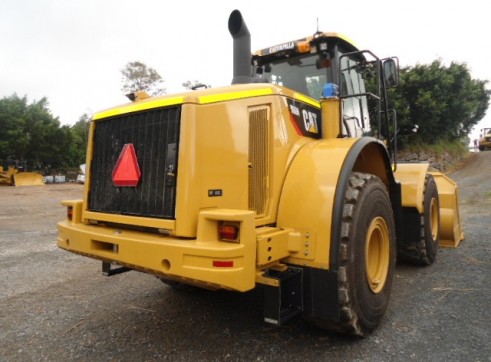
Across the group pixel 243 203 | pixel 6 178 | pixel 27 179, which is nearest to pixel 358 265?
pixel 243 203

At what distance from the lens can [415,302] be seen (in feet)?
12.3

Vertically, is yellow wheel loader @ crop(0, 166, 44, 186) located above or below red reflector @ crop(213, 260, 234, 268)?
above

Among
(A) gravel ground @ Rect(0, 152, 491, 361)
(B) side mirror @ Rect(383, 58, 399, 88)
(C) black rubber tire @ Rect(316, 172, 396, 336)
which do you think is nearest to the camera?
(C) black rubber tire @ Rect(316, 172, 396, 336)

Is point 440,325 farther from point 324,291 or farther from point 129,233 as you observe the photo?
point 129,233

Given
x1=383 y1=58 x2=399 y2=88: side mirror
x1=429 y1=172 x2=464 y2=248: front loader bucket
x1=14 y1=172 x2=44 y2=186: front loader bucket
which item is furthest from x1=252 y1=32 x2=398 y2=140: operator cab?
x1=14 y1=172 x2=44 y2=186: front loader bucket

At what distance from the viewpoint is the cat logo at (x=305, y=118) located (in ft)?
10.7

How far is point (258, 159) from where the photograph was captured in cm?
297

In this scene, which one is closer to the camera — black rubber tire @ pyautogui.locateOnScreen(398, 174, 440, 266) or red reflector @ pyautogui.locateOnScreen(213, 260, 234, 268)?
red reflector @ pyautogui.locateOnScreen(213, 260, 234, 268)

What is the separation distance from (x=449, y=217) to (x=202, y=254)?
16.7 ft

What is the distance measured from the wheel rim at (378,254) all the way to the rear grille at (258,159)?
104cm

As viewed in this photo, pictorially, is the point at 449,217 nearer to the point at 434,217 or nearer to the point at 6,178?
the point at 434,217

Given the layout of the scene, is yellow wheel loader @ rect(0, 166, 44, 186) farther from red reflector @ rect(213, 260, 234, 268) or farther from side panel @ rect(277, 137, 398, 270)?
red reflector @ rect(213, 260, 234, 268)

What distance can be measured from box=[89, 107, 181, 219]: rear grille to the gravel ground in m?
1.05

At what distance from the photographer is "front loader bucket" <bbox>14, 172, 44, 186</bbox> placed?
23333mm
